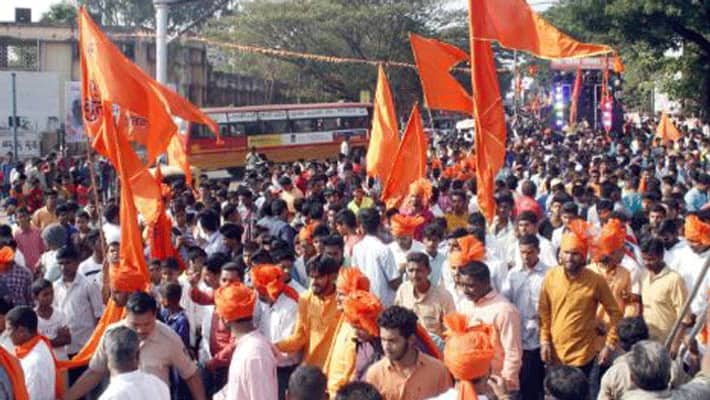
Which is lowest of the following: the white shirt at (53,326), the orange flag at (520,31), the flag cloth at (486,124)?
the white shirt at (53,326)

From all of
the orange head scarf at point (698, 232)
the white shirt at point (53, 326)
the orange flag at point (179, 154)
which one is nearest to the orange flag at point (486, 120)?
the orange head scarf at point (698, 232)

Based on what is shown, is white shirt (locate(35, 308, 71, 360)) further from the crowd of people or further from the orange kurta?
the orange kurta

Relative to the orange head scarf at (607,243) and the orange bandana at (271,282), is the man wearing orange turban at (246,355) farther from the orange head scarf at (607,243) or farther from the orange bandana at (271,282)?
the orange head scarf at (607,243)

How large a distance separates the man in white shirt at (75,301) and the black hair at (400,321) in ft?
10.1

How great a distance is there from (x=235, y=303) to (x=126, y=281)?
1.28m

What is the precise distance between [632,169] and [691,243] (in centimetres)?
669

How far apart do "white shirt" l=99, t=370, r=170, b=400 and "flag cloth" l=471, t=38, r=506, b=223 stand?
13.0 ft

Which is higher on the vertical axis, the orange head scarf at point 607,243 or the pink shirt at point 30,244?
the orange head scarf at point 607,243

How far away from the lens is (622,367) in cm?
507

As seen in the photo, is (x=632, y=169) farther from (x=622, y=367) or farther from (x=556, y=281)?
(x=622, y=367)

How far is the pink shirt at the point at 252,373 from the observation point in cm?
520

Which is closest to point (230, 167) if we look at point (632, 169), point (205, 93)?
point (205, 93)

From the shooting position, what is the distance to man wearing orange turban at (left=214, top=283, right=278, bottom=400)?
17.1 feet

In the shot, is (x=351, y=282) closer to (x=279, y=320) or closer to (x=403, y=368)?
(x=279, y=320)
